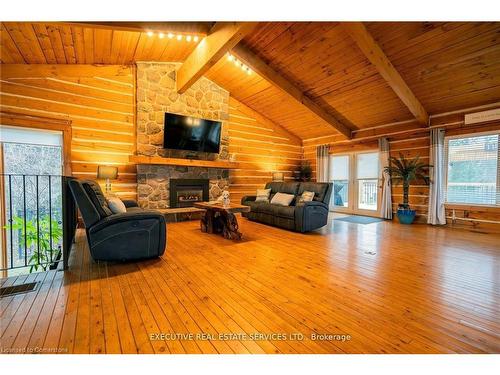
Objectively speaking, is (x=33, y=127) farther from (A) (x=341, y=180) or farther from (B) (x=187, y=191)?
(A) (x=341, y=180)

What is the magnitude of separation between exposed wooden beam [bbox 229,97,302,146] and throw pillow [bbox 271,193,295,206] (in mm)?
2921

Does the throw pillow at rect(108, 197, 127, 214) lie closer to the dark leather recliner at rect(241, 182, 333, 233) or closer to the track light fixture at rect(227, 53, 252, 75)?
the dark leather recliner at rect(241, 182, 333, 233)

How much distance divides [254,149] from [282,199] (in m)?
2.51

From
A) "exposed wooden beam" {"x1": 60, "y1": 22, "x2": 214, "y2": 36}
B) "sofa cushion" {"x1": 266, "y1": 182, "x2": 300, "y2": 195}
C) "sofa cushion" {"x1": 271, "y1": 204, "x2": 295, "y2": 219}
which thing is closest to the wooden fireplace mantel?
"sofa cushion" {"x1": 266, "y1": 182, "x2": 300, "y2": 195}

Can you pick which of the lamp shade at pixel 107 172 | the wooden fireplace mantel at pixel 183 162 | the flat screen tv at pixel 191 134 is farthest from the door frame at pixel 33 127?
the flat screen tv at pixel 191 134

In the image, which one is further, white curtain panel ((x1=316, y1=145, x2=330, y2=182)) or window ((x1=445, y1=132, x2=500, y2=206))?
white curtain panel ((x1=316, y1=145, x2=330, y2=182))

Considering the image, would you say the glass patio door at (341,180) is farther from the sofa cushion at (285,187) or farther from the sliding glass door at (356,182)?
the sofa cushion at (285,187)

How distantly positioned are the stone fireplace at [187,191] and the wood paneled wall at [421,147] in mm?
4262

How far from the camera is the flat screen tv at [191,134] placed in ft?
17.6

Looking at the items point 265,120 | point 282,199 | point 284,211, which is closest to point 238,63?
point 265,120

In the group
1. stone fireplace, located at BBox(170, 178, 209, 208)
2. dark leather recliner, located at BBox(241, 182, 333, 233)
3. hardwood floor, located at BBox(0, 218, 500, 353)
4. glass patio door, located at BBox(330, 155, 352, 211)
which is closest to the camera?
hardwood floor, located at BBox(0, 218, 500, 353)

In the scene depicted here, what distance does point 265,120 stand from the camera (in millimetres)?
7277

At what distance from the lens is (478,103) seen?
15.2ft

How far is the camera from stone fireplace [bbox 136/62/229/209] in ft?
16.9
